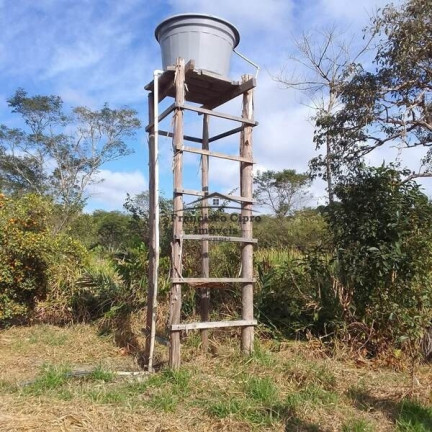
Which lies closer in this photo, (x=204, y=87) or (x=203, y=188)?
(x=204, y=87)

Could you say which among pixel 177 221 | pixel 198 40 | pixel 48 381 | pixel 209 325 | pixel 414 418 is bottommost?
pixel 414 418

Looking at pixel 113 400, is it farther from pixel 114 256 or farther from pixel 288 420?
pixel 114 256

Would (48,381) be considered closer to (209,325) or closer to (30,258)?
(209,325)

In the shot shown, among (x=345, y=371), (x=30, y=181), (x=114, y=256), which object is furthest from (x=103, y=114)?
(x=345, y=371)

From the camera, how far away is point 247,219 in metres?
4.15

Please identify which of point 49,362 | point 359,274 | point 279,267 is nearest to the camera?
point 49,362

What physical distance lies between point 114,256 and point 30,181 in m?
17.2

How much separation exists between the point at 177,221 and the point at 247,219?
0.75m

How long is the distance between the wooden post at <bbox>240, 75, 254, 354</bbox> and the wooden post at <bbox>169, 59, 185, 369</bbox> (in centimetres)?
69

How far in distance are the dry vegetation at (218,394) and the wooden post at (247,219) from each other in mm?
202

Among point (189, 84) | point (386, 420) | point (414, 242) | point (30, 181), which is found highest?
point (30, 181)

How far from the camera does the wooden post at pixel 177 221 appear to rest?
3.66 meters

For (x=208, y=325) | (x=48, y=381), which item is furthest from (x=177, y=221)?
(x=48, y=381)

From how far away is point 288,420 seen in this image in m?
2.80
